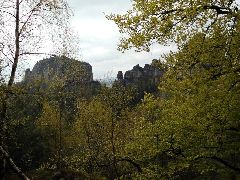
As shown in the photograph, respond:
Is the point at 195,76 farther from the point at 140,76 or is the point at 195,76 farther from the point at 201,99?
the point at 140,76

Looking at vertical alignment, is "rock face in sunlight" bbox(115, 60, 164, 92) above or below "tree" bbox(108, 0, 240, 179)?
above

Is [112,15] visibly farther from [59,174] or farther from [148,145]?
[59,174]

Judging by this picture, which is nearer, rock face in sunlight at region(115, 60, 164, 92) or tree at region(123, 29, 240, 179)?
tree at region(123, 29, 240, 179)

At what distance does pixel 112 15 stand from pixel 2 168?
6648 mm

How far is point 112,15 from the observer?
13.2 metres

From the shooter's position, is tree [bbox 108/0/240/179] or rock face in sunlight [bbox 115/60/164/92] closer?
tree [bbox 108/0/240/179]

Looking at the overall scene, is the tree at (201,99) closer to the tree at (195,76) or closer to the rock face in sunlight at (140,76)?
the tree at (195,76)

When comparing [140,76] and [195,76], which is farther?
[140,76]

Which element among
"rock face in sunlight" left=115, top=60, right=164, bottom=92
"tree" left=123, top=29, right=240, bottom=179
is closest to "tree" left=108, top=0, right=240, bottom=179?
"tree" left=123, top=29, right=240, bottom=179

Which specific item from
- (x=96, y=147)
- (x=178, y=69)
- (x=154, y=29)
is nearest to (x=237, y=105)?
(x=178, y=69)

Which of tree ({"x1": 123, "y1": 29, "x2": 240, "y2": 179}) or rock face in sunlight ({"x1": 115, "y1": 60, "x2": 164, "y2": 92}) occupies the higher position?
rock face in sunlight ({"x1": 115, "y1": 60, "x2": 164, "y2": 92})

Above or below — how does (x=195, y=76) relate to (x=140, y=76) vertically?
below

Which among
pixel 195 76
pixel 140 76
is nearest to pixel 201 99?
pixel 195 76

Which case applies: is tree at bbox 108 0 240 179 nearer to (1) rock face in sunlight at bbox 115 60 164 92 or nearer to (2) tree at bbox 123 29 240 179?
(2) tree at bbox 123 29 240 179
